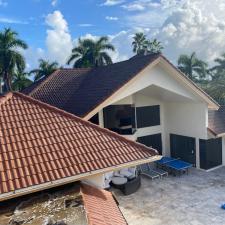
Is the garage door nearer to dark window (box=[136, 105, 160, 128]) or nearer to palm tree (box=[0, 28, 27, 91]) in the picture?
dark window (box=[136, 105, 160, 128])

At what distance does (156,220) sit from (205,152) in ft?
26.8

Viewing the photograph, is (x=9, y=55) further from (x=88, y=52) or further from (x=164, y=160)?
(x=164, y=160)

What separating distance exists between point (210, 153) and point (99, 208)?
1427 centimetres

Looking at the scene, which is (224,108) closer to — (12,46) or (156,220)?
(156,220)

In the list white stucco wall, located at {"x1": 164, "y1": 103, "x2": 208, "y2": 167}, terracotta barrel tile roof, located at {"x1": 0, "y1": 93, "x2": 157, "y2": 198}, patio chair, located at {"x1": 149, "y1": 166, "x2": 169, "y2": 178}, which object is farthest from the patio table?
terracotta barrel tile roof, located at {"x1": 0, "y1": 93, "x2": 157, "y2": 198}

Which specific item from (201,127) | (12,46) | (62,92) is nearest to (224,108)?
(201,127)

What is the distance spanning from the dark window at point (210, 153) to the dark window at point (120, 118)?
5017mm

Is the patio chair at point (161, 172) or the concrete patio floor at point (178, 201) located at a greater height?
the patio chair at point (161, 172)

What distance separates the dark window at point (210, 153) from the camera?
1961 centimetres

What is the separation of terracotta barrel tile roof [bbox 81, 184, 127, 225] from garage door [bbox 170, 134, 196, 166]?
514 inches

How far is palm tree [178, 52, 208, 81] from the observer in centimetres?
4809

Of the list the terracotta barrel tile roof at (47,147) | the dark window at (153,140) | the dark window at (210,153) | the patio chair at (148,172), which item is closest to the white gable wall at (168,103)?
the dark window at (153,140)

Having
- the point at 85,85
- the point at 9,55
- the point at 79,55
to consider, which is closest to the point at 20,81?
the point at 9,55

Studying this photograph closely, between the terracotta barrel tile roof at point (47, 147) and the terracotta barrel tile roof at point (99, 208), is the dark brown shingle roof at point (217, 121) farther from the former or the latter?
the terracotta barrel tile roof at point (99, 208)
